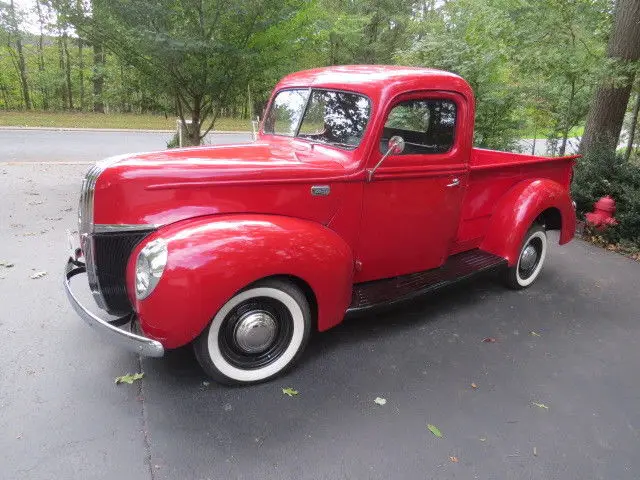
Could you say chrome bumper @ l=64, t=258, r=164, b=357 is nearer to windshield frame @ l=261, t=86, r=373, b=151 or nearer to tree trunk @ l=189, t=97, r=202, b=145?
windshield frame @ l=261, t=86, r=373, b=151

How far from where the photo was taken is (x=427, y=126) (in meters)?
3.31

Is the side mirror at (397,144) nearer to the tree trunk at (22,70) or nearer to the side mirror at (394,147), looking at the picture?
the side mirror at (394,147)

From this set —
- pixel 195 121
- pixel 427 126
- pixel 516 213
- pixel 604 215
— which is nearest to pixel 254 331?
pixel 427 126

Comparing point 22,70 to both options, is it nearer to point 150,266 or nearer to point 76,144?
point 76,144

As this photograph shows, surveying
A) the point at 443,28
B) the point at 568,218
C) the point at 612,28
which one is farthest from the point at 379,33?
the point at 568,218

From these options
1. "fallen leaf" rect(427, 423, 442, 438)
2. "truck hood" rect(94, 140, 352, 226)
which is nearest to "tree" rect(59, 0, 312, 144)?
"truck hood" rect(94, 140, 352, 226)

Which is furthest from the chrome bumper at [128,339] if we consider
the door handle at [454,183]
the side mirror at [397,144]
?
the door handle at [454,183]

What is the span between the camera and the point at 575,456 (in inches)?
87.3

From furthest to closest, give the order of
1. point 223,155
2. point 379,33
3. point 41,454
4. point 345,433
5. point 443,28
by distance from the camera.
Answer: point 379,33 < point 443,28 < point 223,155 < point 345,433 < point 41,454

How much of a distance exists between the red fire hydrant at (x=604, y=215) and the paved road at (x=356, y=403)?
2191mm

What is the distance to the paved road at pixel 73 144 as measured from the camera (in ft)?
35.7

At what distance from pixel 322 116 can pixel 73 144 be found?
12.5 metres

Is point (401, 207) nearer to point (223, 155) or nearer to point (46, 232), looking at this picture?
point (223, 155)

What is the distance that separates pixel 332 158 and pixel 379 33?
17814 millimetres
